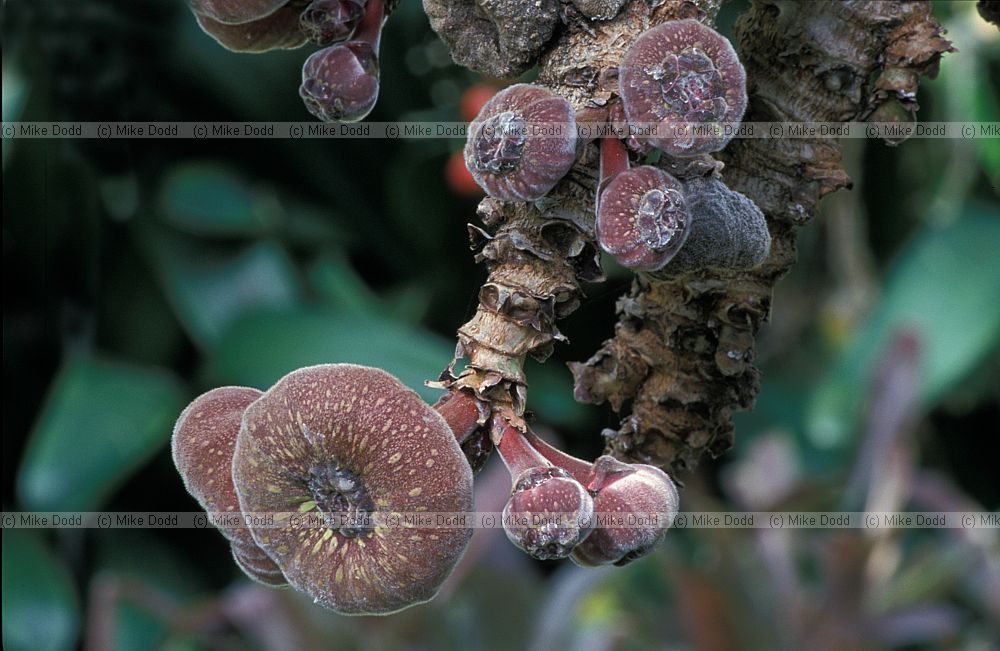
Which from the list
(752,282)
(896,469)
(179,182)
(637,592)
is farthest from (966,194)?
(752,282)

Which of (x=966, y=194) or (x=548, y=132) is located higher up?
(x=548, y=132)

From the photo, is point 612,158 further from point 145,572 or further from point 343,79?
point 145,572

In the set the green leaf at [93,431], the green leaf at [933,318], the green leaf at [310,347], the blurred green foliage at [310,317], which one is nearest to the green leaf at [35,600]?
the blurred green foliage at [310,317]

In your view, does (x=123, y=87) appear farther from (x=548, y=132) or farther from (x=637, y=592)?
(x=548, y=132)

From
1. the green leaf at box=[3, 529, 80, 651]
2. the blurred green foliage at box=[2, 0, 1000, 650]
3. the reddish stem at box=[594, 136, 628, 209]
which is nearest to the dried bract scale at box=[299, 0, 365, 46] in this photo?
the reddish stem at box=[594, 136, 628, 209]

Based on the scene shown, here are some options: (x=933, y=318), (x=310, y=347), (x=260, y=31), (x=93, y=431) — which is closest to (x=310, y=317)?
A: (x=310, y=347)

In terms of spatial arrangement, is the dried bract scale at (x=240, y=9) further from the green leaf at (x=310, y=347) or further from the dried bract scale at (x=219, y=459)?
the green leaf at (x=310, y=347)
